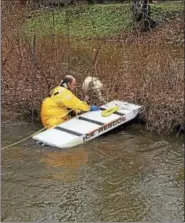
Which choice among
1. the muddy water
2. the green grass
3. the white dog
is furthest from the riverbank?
the green grass

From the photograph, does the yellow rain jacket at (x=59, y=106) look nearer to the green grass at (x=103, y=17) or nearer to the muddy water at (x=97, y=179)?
the muddy water at (x=97, y=179)

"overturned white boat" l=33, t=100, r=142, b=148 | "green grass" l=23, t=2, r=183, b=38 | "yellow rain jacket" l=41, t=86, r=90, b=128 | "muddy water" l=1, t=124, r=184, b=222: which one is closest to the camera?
"muddy water" l=1, t=124, r=184, b=222

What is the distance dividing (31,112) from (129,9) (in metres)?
11.6

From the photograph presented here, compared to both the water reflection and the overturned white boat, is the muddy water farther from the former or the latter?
the overturned white boat

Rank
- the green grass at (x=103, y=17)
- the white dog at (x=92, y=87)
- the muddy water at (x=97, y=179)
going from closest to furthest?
1. the muddy water at (x=97, y=179)
2. the white dog at (x=92, y=87)
3. the green grass at (x=103, y=17)

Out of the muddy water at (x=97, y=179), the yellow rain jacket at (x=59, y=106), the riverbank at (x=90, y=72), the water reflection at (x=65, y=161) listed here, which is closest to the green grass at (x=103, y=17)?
the riverbank at (x=90, y=72)

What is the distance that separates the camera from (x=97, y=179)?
28.9 feet

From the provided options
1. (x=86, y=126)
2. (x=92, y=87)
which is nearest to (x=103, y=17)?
(x=92, y=87)

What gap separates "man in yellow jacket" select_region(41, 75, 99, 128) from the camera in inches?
412

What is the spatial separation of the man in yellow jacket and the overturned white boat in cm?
20

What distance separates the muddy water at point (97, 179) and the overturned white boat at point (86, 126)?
15 centimetres

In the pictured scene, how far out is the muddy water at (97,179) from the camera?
7.74 metres

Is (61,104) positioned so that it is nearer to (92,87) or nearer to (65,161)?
(92,87)

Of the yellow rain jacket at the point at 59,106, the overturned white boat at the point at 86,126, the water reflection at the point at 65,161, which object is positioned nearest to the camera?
the water reflection at the point at 65,161
